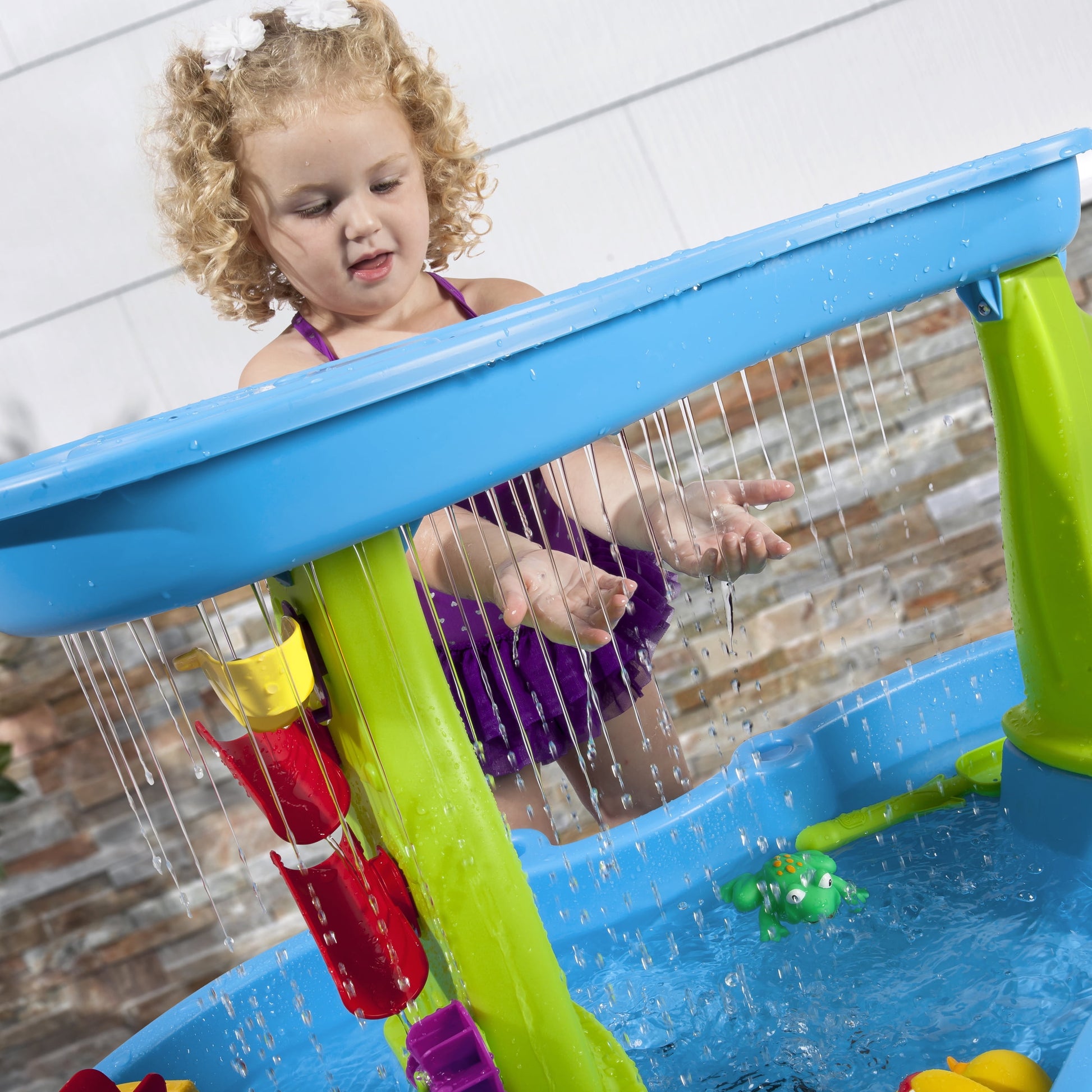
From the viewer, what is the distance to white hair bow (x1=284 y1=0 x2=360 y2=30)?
1.06 metres

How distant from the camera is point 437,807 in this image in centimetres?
58

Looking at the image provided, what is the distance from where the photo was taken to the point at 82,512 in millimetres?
472

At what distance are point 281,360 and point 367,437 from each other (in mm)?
593

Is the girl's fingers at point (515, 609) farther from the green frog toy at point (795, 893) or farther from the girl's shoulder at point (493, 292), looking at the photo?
the girl's shoulder at point (493, 292)

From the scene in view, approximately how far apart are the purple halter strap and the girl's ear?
602mm

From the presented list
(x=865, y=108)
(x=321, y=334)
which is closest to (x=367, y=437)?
(x=321, y=334)

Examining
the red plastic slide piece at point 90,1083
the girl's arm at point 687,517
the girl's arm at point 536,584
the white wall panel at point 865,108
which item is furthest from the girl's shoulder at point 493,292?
the red plastic slide piece at point 90,1083

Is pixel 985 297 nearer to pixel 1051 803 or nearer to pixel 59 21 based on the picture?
pixel 1051 803

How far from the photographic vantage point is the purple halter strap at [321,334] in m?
1.08

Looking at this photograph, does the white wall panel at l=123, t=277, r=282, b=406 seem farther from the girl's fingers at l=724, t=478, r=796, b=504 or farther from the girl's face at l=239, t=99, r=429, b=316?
the girl's fingers at l=724, t=478, r=796, b=504

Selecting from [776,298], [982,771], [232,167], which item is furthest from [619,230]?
[776,298]

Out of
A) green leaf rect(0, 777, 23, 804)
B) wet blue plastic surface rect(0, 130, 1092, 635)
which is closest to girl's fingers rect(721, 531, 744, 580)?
wet blue plastic surface rect(0, 130, 1092, 635)

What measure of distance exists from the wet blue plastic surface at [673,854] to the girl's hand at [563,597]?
0.48 meters

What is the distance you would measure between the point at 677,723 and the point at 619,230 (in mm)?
874
